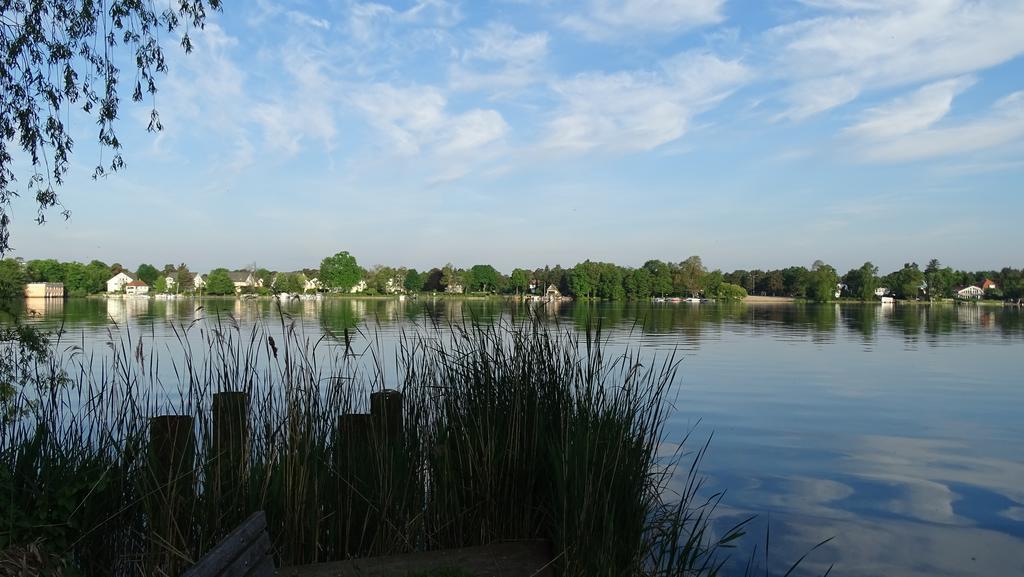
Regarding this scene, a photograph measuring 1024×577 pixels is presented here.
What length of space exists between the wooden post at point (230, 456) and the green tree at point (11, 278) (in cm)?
349

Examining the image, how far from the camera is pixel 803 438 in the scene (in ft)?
38.8

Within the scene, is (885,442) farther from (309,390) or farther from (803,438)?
(309,390)

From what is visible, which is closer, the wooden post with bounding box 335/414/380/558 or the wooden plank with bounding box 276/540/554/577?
the wooden plank with bounding box 276/540/554/577

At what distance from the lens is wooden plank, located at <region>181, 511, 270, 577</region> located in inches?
104

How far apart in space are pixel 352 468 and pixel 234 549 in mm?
1799

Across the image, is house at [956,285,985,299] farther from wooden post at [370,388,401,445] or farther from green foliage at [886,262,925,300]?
wooden post at [370,388,401,445]

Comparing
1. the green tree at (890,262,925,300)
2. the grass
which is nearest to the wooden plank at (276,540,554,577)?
the grass

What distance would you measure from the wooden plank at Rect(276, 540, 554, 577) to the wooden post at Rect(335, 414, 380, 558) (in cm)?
41

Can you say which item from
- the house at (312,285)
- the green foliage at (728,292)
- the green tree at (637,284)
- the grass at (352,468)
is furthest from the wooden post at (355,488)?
the green foliage at (728,292)

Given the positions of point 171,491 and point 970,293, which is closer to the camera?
point 171,491

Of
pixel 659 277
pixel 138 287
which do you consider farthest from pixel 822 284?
pixel 138 287

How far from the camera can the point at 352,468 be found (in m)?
4.76

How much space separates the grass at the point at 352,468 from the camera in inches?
167

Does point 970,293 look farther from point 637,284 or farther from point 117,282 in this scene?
point 117,282
